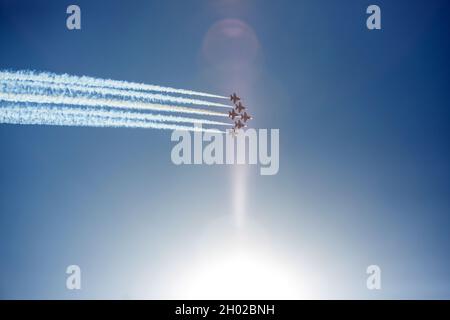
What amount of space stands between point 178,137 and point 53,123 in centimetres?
272

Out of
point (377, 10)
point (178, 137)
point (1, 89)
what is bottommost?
point (178, 137)

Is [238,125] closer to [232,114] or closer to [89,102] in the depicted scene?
[232,114]

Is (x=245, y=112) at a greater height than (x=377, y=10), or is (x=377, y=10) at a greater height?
(x=377, y=10)
